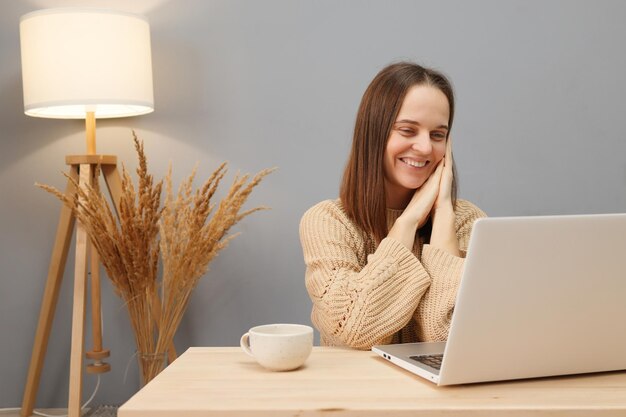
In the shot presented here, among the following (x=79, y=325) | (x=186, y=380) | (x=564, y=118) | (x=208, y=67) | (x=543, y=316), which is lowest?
(x=79, y=325)

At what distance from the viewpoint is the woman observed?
1.32 meters

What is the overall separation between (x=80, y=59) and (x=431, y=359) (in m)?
1.50

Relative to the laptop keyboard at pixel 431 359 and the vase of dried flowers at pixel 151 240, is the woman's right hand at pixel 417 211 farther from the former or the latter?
the vase of dried flowers at pixel 151 240

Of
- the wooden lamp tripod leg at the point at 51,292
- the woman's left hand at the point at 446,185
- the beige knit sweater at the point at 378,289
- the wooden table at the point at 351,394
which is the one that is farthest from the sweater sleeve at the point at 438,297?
the wooden lamp tripod leg at the point at 51,292

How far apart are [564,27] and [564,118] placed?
31cm

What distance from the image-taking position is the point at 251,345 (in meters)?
0.99

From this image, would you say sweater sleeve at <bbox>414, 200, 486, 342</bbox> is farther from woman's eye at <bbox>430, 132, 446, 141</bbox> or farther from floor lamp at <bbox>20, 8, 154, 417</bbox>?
floor lamp at <bbox>20, 8, 154, 417</bbox>

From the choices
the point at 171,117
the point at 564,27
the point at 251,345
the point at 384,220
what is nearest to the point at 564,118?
the point at 564,27

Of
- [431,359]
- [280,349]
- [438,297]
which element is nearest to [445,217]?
[438,297]

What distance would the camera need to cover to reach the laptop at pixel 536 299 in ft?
2.63

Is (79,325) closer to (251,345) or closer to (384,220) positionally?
(384,220)

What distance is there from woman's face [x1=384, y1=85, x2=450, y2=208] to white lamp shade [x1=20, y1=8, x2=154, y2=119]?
2.93 ft

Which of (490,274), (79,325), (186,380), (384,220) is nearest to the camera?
(490,274)

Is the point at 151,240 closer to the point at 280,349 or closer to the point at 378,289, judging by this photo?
the point at 378,289
